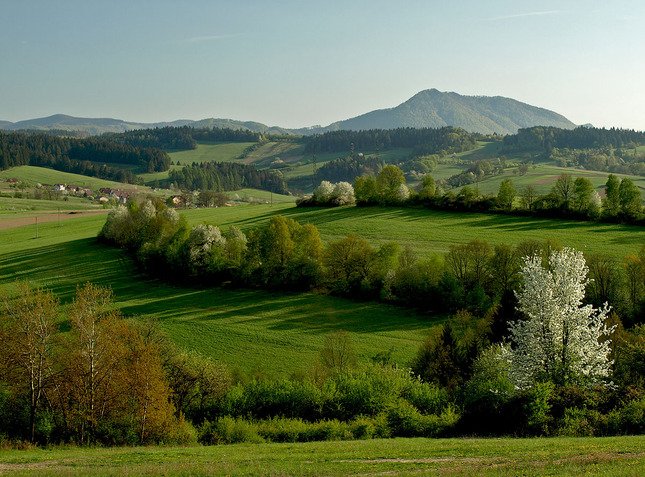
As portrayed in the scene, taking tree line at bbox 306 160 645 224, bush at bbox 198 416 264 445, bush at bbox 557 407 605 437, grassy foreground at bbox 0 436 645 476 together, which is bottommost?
bush at bbox 198 416 264 445

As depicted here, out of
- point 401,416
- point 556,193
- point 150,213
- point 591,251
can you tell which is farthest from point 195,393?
point 556,193

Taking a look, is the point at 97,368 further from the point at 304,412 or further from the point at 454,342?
the point at 454,342

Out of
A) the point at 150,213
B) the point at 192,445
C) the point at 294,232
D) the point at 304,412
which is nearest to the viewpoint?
the point at 192,445

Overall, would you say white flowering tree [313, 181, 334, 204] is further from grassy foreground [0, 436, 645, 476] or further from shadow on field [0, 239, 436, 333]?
grassy foreground [0, 436, 645, 476]

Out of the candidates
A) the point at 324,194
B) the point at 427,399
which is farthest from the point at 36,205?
the point at 427,399

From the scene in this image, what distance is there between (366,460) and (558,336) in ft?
51.5

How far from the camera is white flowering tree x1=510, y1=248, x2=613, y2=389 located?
2720 centimetres

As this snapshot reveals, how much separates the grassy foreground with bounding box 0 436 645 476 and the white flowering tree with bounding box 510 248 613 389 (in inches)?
293

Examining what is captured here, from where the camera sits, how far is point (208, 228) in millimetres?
62969

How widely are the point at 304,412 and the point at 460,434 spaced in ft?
29.2

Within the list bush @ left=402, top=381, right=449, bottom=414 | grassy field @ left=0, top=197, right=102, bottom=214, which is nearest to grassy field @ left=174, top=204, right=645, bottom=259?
bush @ left=402, top=381, right=449, bottom=414

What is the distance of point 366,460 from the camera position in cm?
1795

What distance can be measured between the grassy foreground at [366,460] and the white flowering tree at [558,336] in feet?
24.4

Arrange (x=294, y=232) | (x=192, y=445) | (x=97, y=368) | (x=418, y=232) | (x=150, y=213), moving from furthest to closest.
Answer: (x=150, y=213) < (x=418, y=232) < (x=294, y=232) < (x=97, y=368) < (x=192, y=445)
